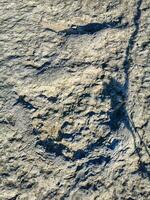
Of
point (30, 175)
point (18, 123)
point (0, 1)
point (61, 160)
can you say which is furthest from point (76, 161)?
point (0, 1)

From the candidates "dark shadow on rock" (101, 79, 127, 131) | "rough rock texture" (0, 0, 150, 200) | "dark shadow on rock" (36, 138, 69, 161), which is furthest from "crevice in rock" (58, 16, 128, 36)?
"dark shadow on rock" (36, 138, 69, 161)

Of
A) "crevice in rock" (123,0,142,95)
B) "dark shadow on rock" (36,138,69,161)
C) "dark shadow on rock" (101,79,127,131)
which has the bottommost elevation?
"dark shadow on rock" (36,138,69,161)

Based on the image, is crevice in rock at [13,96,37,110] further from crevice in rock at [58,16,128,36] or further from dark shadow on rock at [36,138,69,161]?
crevice in rock at [58,16,128,36]

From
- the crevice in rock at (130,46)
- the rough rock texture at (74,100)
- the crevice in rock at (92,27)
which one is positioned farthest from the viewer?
the crevice in rock at (92,27)

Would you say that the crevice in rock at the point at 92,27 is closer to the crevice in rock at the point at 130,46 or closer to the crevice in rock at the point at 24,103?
the crevice in rock at the point at 130,46

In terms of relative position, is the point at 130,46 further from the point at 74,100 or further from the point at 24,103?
the point at 24,103

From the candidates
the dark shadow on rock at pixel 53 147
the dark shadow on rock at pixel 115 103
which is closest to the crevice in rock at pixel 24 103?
the dark shadow on rock at pixel 53 147

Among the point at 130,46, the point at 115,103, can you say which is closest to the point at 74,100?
the point at 115,103

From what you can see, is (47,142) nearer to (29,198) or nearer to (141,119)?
(29,198)
